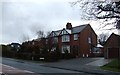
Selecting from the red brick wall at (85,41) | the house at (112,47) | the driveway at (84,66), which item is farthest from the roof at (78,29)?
the driveway at (84,66)

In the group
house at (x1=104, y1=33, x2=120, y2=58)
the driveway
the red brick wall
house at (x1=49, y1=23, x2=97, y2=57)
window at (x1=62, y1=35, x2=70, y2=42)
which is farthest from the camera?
window at (x1=62, y1=35, x2=70, y2=42)

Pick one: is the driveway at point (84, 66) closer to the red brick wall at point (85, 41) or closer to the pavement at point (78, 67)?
the pavement at point (78, 67)

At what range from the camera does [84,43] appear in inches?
2608

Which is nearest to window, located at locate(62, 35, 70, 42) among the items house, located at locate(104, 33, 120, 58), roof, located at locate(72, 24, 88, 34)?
roof, located at locate(72, 24, 88, 34)

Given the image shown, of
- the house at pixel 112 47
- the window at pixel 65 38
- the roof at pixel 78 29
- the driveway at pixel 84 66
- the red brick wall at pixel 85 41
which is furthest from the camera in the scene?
the window at pixel 65 38

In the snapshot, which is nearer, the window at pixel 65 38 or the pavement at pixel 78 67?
the pavement at pixel 78 67

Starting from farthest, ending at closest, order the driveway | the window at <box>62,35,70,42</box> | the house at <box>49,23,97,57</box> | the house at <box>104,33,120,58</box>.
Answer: the window at <box>62,35,70,42</box>
the house at <box>49,23,97,57</box>
the house at <box>104,33,120,58</box>
the driveway

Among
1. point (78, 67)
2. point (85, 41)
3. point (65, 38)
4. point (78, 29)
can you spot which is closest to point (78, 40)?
point (85, 41)

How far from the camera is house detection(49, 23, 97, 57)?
213 ft

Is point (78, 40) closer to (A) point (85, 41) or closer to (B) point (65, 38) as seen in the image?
(A) point (85, 41)

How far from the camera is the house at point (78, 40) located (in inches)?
2559

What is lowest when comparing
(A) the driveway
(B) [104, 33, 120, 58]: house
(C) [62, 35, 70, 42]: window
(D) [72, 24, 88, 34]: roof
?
(A) the driveway

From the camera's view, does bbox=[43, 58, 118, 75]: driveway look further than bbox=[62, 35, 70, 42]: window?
No

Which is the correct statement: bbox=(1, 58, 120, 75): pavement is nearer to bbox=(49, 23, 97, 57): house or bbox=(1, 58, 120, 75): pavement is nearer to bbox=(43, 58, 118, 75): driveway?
bbox=(43, 58, 118, 75): driveway
